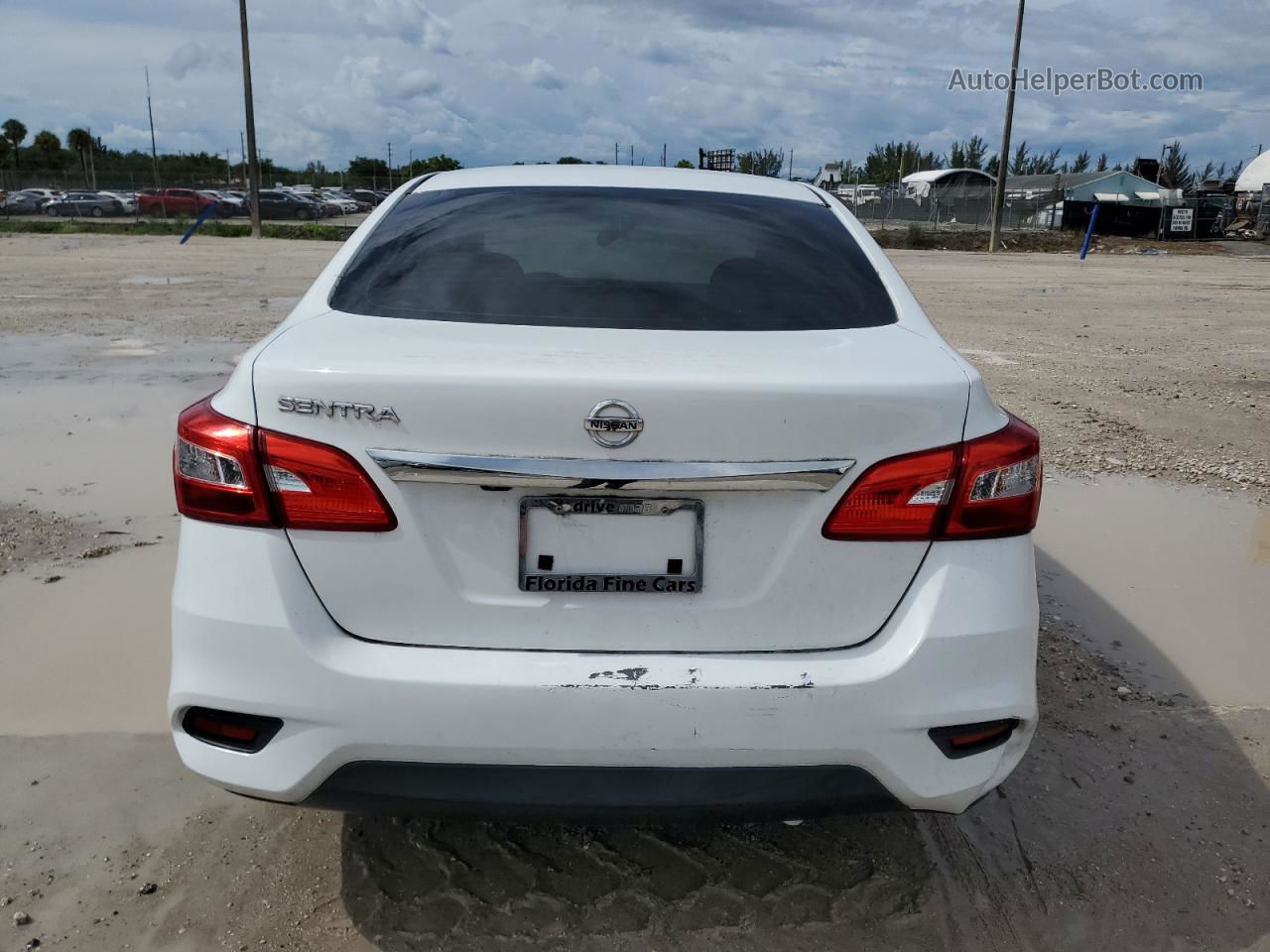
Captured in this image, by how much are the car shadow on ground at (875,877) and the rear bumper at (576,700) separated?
327 mm

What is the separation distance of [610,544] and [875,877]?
1.21 metres

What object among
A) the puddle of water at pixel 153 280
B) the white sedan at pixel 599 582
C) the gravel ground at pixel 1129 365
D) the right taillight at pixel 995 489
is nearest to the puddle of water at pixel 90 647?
the white sedan at pixel 599 582

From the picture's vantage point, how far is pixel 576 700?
1.88 metres

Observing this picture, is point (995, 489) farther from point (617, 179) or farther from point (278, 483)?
point (617, 179)

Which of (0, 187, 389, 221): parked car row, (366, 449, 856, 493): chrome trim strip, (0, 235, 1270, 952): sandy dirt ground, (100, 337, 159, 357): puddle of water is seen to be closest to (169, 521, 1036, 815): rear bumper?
(366, 449, 856, 493): chrome trim strip

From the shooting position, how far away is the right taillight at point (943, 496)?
1916 millimetres

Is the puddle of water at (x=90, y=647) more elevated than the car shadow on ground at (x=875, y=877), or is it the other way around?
the puddle of water at (x=90, y=647)

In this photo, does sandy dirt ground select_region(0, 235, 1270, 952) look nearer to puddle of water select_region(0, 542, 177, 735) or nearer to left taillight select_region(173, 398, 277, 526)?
puddle of water select_region(0, 542, 177, 735)

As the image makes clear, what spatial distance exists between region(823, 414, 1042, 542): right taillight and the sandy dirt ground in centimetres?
98

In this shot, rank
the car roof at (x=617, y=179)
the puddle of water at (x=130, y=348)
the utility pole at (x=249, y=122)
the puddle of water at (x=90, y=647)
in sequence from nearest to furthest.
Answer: the car roof at (x=617, y=179)
the puddle of water at (x=90, y=647)
the puddle of water at (x=130, y=348)
the utility pole at (x=249, y=122)

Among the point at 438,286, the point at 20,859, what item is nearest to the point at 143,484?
the point at 20,859

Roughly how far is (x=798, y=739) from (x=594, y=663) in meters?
0.40

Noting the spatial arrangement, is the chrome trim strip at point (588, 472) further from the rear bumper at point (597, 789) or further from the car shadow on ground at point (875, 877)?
the car shadow on ground at point (875, 877)

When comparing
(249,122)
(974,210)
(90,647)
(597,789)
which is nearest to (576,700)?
(597,789)
